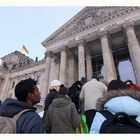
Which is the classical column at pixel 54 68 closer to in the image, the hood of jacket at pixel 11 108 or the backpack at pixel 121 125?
the hood of jacket at pixel 11 108

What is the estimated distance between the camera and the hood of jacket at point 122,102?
1.98 metres

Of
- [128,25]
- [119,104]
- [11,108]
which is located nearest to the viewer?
[119,104]

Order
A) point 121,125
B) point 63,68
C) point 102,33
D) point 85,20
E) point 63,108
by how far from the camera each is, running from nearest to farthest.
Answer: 1. point 121,125
2. point 63,108
3. point 102,33
4. point 63,68
5. point 85,20

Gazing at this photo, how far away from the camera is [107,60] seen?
17719 mm

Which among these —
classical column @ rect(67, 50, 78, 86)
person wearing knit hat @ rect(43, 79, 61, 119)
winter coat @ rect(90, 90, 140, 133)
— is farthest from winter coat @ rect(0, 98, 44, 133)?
classical column @ rect(67, 50, 78, 86)

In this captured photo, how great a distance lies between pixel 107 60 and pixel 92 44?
19.8ft

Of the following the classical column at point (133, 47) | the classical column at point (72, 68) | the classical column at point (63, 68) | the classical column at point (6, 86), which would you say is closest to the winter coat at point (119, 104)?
the classical column at point (133, 47)

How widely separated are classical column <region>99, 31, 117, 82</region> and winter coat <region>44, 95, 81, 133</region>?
1213 centimetres

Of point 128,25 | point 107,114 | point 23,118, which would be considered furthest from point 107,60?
point 23,118

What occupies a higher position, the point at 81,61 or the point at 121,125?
the point at 81,61

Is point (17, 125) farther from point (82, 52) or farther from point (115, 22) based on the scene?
point (115, 22)

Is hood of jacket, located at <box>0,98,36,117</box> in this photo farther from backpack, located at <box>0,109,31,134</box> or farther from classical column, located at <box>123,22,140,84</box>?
classical column, located at <box>123,22,140,84</box>

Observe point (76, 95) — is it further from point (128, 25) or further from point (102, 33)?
point (128, 25)

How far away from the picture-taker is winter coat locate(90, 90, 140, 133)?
6.49ft
